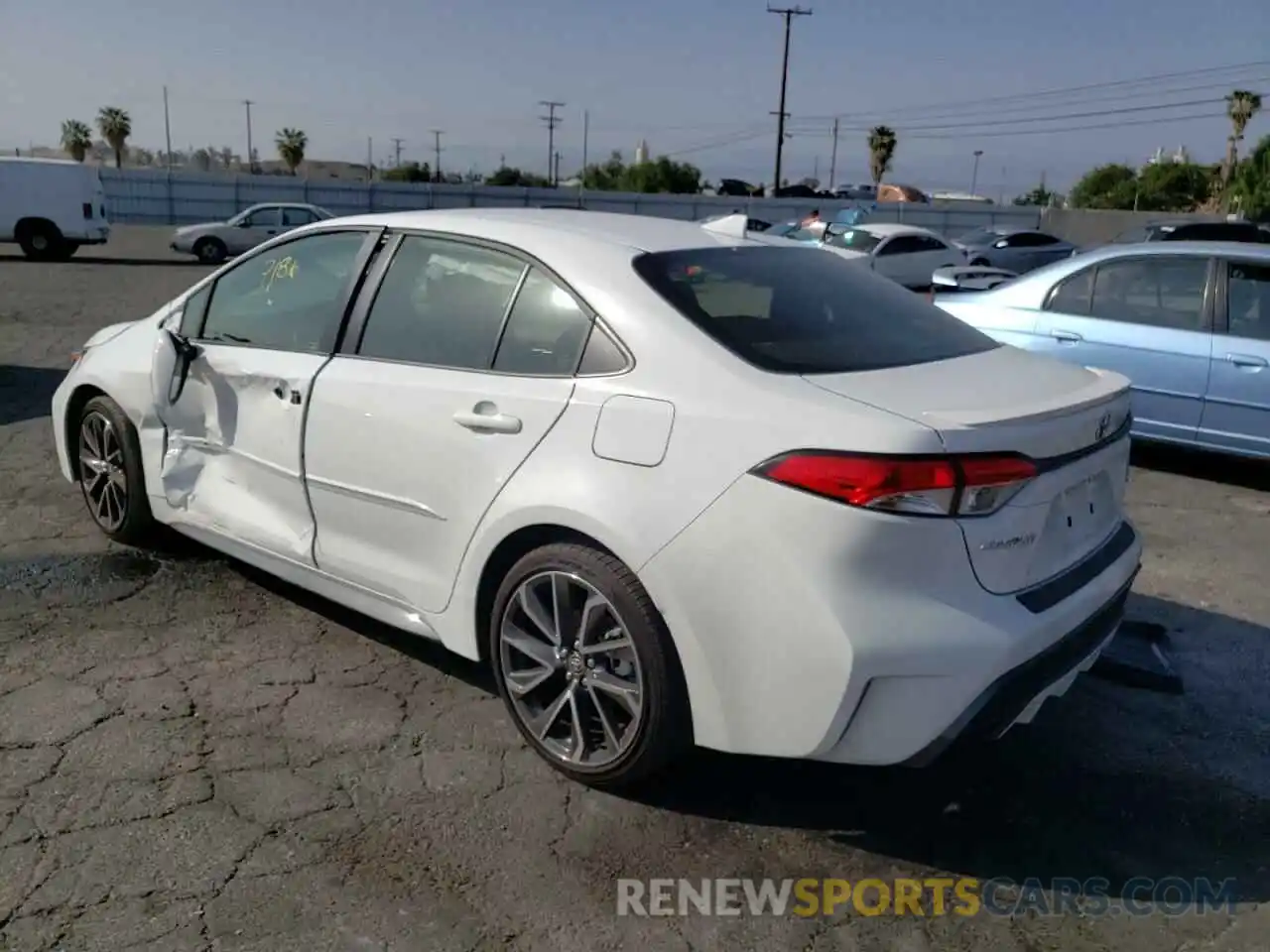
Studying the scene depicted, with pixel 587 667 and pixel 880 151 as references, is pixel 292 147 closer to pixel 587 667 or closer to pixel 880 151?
pixel 880 151

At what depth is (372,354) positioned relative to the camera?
12.1ft

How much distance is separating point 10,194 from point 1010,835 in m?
24.6

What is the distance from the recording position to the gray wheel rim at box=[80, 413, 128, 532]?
190 inches

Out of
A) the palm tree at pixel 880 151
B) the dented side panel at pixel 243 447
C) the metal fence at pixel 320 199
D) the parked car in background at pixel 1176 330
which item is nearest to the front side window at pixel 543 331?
the dented side panel at pixel 243 447

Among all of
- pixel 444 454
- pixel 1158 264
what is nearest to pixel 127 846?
pixel 444 454

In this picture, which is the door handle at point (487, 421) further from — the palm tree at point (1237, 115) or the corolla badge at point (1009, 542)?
the palm tree at point (1237, 115)

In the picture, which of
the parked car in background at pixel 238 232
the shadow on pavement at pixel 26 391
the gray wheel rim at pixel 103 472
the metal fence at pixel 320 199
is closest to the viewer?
the gray wheel rim at pixel 103 472

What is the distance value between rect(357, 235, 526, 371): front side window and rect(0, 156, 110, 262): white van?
22.3 m

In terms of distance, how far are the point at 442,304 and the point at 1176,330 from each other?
493 centimetres

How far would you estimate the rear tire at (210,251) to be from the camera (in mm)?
24641

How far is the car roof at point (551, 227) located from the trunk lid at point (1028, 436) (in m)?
0.88

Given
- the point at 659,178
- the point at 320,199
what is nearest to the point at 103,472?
the point at 320,199

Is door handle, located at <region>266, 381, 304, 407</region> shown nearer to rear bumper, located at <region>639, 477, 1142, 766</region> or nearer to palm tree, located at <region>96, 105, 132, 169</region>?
rear bumper, located at <region>639, 477, 1142, 766</region>

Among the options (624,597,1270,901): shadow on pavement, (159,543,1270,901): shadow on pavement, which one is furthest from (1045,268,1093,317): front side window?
(624,597,1270,901): shadow on pavement
